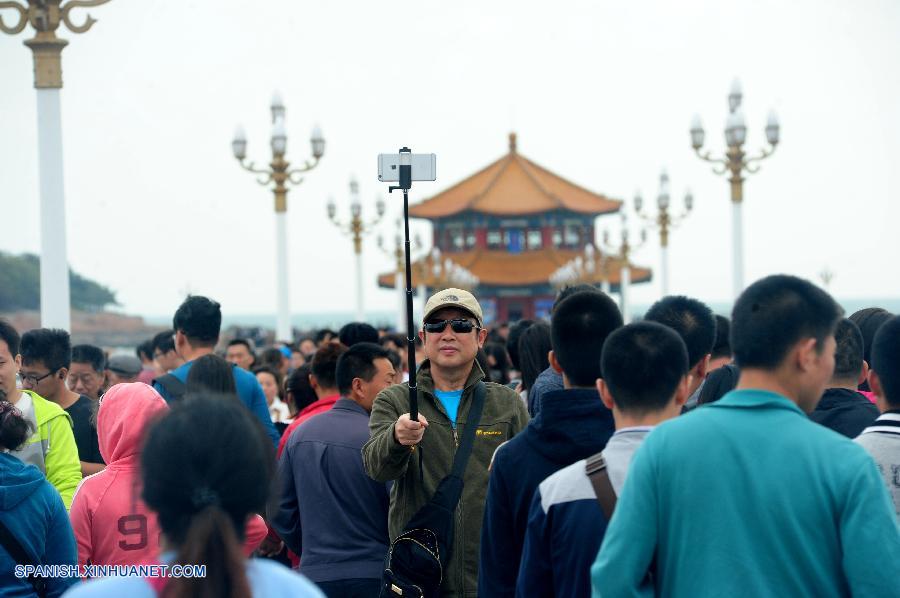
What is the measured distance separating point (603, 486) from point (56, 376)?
11.4 feet

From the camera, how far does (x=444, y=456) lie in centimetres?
417

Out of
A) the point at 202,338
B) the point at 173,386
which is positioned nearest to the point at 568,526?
the point at 173,386

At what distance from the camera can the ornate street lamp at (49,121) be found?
9.12 metres

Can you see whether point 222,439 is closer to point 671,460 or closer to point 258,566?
point 258,566

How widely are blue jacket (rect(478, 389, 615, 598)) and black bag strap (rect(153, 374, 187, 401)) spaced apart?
8.06 ft

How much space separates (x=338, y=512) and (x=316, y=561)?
23 centimetres

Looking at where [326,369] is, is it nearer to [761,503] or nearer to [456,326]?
[456,326]

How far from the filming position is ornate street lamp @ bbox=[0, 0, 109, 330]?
29.9ft

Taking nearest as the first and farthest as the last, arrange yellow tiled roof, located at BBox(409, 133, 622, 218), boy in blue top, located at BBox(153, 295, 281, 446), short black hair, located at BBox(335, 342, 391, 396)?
short black hair, located at BBox(335, 342, 391, 396) → boy in blue top, located at BBox(153, 295, 281, 446) → yellow tiled roof, located at BBox(409, 133, 622, 218)

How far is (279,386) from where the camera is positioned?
384 inches

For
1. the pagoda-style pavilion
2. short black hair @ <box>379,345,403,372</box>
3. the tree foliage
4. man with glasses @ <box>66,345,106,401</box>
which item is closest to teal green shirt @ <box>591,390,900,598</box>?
short black hair @ <box>379,345,403,372</box>

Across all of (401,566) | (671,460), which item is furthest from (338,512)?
(671,460)

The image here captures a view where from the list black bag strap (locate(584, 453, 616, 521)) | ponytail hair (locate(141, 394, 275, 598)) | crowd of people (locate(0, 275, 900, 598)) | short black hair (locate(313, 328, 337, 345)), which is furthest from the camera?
short black hair (locate(313, 328, 337, 345))

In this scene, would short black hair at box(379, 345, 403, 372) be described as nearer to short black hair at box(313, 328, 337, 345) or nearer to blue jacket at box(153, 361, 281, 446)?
blue jacket at box(153, 361, 281, 446)
